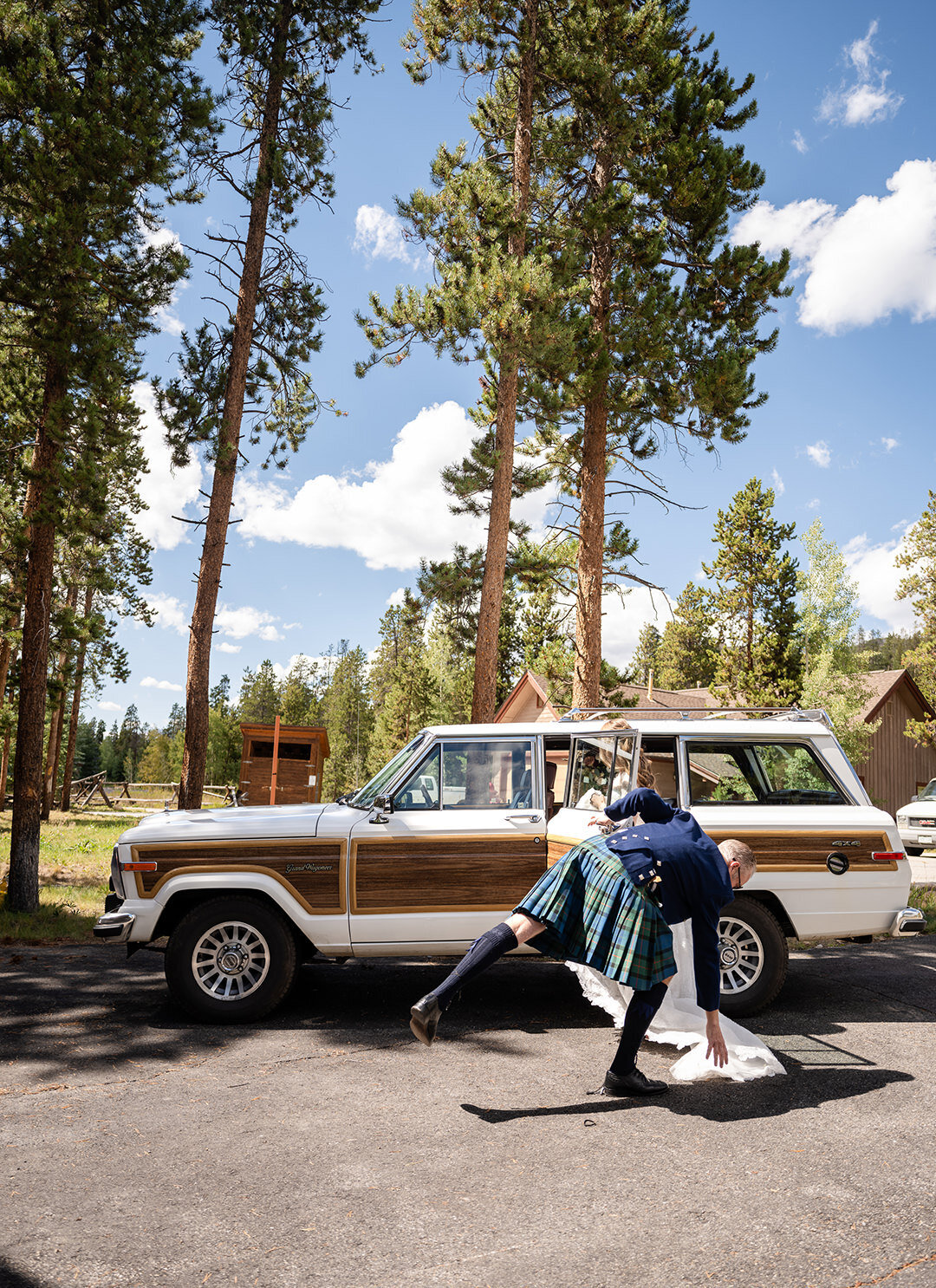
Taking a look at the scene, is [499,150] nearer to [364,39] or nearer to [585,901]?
[364,39]

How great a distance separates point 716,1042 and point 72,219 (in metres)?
11.2

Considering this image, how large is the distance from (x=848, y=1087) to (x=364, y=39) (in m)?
15.7

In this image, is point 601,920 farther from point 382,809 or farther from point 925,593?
point 925,593

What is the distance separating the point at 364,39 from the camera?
1396 centimetres

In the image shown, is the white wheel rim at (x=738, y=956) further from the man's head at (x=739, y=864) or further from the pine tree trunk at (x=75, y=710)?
the pine tree trunk at (x=75, y=710)

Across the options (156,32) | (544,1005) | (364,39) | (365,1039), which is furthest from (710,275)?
(365,1039)

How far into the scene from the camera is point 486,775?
6578 millimetres

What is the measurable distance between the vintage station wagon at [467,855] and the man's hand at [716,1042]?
153 centimetres

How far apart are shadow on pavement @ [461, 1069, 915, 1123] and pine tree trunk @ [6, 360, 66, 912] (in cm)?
857

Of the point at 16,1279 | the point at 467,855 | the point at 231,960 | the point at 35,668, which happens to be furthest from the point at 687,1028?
the point at 35,668

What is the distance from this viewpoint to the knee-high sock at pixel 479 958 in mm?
4484

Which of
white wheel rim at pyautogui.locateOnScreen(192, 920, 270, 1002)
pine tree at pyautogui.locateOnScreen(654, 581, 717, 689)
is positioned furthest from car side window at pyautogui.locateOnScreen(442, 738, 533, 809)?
pine tree at pyautogui.locateOnScreen(654, 581, 717, 689)

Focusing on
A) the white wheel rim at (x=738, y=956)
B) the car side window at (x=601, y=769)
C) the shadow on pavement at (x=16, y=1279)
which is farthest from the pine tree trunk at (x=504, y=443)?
the shadow on pavement at (x=16, y=1279)

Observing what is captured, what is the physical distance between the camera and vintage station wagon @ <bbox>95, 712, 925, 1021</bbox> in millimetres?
6051
